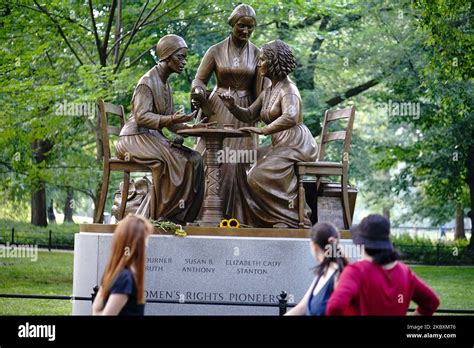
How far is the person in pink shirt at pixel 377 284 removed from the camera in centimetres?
636

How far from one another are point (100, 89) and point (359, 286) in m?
13.9

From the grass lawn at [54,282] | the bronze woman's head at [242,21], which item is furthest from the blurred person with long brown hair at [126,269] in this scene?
the grass lawn at [54,282]

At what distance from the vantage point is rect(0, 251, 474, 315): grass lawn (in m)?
18.1

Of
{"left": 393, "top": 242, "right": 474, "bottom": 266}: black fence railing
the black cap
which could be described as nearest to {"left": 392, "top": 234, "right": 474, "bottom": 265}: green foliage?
{"left": 393, "top": 242, "right": 474, "bottom": 266}: black fence railing

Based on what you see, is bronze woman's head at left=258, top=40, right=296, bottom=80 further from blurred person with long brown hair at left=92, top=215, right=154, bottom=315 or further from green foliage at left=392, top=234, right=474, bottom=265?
green foliage at left=392, top=234, right=474, bottom=265

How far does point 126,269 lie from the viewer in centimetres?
656

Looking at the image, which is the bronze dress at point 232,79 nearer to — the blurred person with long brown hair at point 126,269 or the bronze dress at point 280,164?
the bronze dress at point 280,164

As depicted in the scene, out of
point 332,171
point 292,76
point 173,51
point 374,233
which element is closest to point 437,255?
point 292,76

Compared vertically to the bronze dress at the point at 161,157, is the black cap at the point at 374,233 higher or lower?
lower

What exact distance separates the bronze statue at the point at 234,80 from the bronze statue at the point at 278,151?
0.38 metres

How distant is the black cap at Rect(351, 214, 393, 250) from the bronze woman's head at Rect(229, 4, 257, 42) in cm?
683

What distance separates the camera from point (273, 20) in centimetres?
2572
